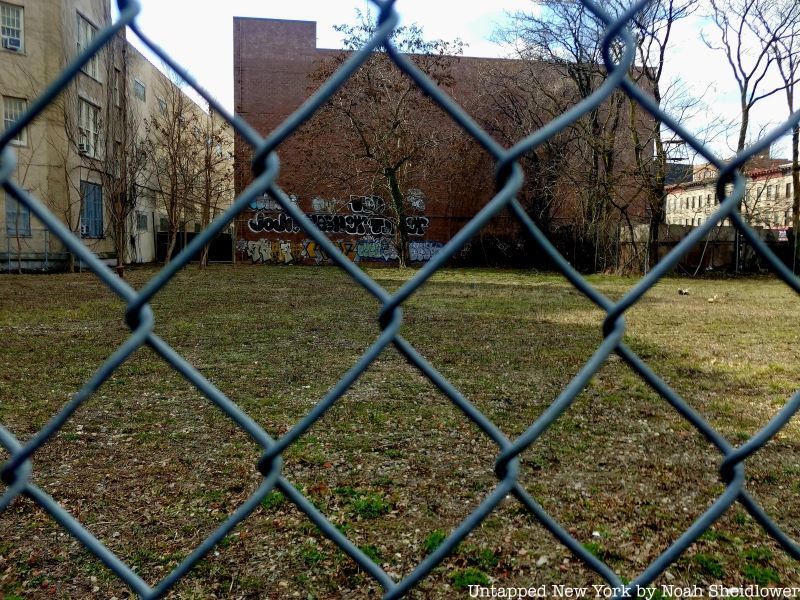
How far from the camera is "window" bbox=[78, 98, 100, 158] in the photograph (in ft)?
53.7

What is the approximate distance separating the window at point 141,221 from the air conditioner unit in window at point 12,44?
6013mm

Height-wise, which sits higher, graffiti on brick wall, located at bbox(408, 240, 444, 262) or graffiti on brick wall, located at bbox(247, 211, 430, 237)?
graffiti on brick wall, located at bbox(247, 211, 430, 237)

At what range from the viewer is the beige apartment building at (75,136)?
14891 mm

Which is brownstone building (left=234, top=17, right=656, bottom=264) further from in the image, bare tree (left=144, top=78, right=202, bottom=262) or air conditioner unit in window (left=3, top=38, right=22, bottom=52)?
air conditioner unit in window (left=3, top=38, right=22, bottom=52)

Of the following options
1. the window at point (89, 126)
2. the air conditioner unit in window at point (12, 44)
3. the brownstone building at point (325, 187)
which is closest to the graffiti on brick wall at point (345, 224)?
the brownstone building at point (325, 187)

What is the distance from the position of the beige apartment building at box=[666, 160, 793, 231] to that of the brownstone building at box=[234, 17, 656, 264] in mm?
3697

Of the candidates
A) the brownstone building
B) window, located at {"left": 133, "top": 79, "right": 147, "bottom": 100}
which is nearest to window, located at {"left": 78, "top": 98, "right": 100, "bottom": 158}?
window, located at {"left": 133, "top": 79, "right": 147, "bottom": 100}

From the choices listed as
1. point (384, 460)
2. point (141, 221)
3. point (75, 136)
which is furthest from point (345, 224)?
point (384, 460)

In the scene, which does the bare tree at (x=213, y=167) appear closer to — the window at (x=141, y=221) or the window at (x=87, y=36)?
the window at (x=141, y=221)

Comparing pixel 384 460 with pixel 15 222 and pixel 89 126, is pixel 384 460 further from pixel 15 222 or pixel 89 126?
pixel 89 126

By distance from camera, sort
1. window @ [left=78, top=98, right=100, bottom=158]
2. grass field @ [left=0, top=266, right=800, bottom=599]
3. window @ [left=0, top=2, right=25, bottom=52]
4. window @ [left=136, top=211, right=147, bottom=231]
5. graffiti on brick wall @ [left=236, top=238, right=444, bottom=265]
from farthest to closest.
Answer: graffiti on brick wall @ [left=236, top=238, right=444, bottom=265] < window @ [left=136, top=211, right=147, bottom=231] < window @ [left=78, top=98, right=100, bottom=158] < window @ [left=0, top=2, right=25, bottom=52] < grass field @ [left=0, top=266, right=800, bottom=599]

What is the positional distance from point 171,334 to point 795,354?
583 cm

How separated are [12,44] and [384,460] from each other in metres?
16.3

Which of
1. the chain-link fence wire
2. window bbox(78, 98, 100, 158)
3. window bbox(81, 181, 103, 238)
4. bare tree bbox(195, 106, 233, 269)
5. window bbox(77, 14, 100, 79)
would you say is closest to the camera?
the chain-link fence wire
